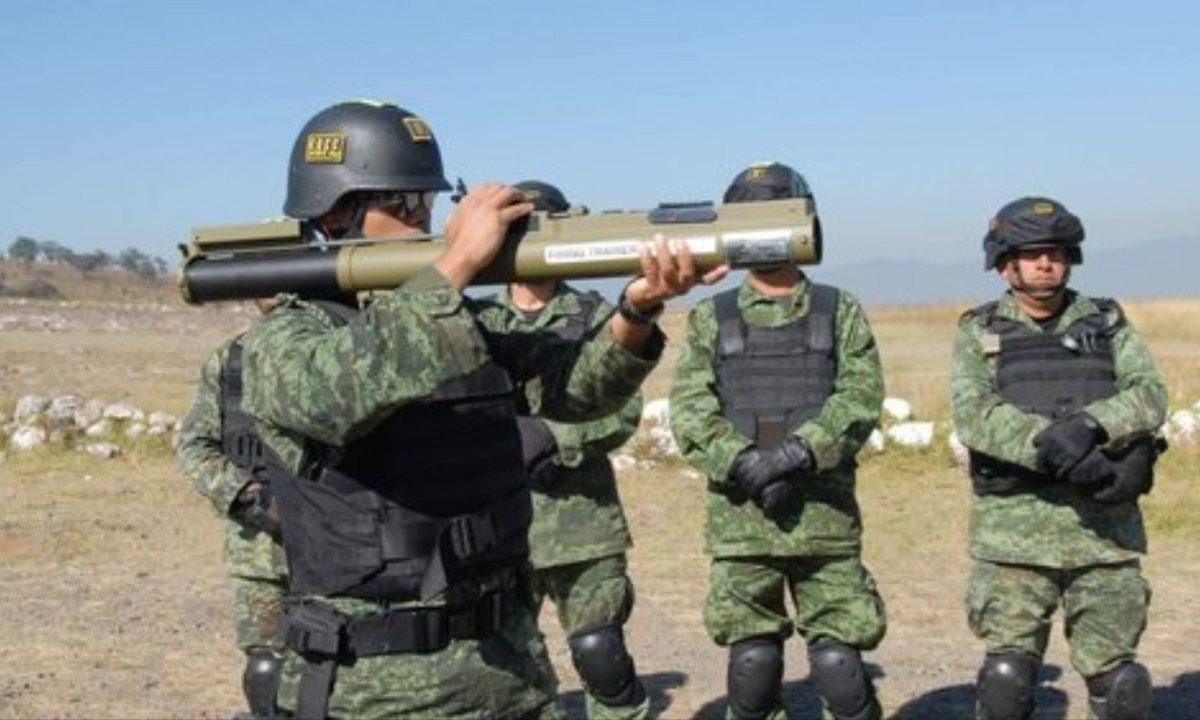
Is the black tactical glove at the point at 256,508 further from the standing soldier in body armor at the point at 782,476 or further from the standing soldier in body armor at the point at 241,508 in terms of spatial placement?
the standing soldier in body armor at the point at 782,476

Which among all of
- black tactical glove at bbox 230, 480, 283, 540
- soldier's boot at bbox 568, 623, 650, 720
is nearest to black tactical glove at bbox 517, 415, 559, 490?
soldier's boot at bbox 568, 623, 650, 720

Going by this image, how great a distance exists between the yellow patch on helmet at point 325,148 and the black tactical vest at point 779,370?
2499 mm

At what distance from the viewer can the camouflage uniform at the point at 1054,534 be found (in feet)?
17.8

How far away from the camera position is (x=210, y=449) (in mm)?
5859

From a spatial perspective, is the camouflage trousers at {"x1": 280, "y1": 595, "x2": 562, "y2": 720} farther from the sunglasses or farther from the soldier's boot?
the soldier's boot

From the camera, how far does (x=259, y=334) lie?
319 centimetres

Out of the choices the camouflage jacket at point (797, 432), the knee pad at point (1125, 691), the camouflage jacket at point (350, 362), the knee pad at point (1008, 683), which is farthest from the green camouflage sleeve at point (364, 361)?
the knee pad at point (1125, 691)

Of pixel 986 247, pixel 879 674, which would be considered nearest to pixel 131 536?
pixel 879 674

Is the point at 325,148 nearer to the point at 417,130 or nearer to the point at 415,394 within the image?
the point at 417,130

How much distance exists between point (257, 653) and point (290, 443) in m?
2.73

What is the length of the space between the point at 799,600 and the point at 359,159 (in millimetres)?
2925

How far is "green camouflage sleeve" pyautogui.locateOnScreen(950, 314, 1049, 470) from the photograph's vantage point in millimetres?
5430

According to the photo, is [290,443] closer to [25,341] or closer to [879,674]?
[879,674]

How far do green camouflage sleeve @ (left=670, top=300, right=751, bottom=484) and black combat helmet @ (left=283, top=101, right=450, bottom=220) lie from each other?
2.31 metres
